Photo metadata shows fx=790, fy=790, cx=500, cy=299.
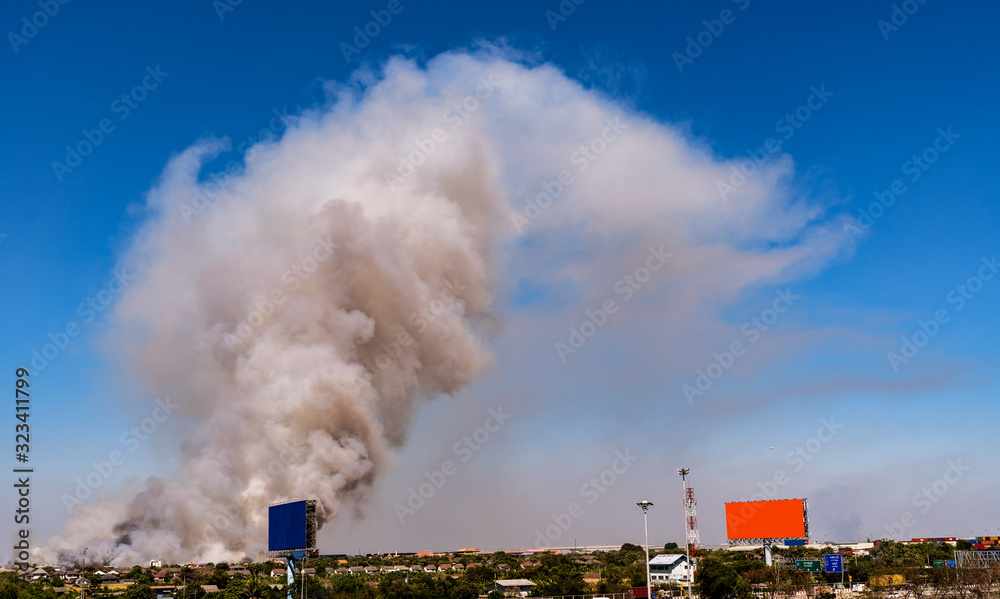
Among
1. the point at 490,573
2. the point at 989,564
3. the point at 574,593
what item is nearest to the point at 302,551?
the point at 574,593

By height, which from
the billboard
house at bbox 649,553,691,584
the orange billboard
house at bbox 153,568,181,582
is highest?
the billboard

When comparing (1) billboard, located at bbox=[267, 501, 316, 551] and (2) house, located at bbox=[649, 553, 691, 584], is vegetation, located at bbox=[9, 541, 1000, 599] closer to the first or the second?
(2) house, located at bbox=[649, 553, 691, 584]

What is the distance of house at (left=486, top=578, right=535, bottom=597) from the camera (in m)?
93.8

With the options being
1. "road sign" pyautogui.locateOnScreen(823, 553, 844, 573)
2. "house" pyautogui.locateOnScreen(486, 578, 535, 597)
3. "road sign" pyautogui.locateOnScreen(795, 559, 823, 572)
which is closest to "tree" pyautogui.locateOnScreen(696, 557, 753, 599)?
"road sign" pyautogui.locateOnScreen(823, 553, 844, 573)

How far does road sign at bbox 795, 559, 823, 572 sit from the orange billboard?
124 inches

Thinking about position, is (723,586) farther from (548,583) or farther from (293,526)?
(293,526)

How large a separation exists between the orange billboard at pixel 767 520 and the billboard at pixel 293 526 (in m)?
72.4

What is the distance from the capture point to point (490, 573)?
10988 centimetres

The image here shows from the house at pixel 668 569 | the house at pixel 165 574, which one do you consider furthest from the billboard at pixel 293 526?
the house at pixel 668 569

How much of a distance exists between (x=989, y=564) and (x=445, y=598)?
55.5 m

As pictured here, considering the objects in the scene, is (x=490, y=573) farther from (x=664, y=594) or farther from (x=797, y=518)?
(x=797, y=518)

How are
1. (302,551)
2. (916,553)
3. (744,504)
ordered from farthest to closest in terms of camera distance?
(916,553)
(744,504)
(302,551)

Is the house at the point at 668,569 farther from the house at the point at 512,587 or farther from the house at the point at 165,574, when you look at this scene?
the house at the point at 165,574

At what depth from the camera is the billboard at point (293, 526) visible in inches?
2158
